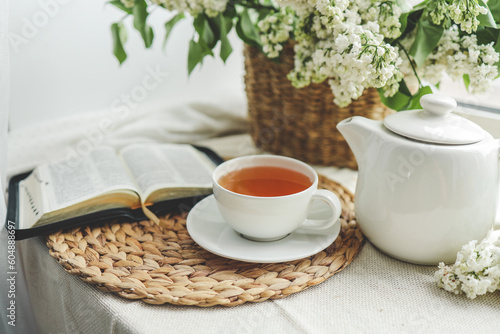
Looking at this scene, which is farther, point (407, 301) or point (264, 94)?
point (264, 94)

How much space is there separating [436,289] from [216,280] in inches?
10.4

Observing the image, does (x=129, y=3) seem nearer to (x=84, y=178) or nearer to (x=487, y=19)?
(x=84, y=178)

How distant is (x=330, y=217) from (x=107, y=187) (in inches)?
13.0

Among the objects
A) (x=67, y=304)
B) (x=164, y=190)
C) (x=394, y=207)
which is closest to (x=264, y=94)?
(x=164, y=190)

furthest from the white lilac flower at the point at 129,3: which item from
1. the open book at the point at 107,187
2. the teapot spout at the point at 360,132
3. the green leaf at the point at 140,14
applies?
the teapot spout at the point at 360,132

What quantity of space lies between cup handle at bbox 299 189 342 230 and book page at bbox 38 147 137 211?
27 cm

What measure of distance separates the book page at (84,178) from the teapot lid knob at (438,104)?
43 centimetres

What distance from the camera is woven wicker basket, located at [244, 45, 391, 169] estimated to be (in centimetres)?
77

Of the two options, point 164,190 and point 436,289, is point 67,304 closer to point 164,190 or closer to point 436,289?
point 164,190

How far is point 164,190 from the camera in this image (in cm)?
69

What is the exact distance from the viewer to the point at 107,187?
663 mm

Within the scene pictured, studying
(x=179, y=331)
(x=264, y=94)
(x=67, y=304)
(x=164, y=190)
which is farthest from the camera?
(x=264, y=94)

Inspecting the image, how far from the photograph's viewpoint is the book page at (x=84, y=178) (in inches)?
25.7

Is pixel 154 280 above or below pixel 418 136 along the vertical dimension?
below
